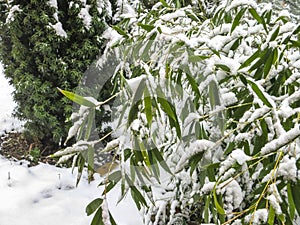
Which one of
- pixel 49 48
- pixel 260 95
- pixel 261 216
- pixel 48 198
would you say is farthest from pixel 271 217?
pixel 49 48

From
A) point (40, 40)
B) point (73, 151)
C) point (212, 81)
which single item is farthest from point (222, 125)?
point (40, 40)

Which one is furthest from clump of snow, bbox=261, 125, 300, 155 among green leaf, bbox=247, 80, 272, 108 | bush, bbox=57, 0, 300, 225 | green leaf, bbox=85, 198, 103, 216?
green leaf, bbox=85, 198, 103, 216

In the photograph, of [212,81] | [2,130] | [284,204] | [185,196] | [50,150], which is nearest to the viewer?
[284,204]

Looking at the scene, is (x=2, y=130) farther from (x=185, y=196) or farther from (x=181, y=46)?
(x=181, y=46)

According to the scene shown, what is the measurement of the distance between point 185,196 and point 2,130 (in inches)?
98.9

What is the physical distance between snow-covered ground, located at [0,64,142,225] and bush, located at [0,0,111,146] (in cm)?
38

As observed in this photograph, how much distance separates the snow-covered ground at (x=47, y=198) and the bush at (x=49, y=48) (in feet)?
1.26

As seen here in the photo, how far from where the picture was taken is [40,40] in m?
2.62

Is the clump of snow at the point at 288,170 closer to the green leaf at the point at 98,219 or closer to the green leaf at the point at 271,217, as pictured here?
the green leaf at the point at 271,217

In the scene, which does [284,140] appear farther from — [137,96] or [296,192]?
[137,96]

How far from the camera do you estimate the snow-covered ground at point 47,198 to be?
2.04m

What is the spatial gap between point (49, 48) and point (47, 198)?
3.43 feet

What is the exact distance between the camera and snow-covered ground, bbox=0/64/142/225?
6.68 ft

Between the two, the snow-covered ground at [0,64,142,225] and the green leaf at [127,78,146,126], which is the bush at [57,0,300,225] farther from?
the snow-covered ground at [0,64,142,225]
